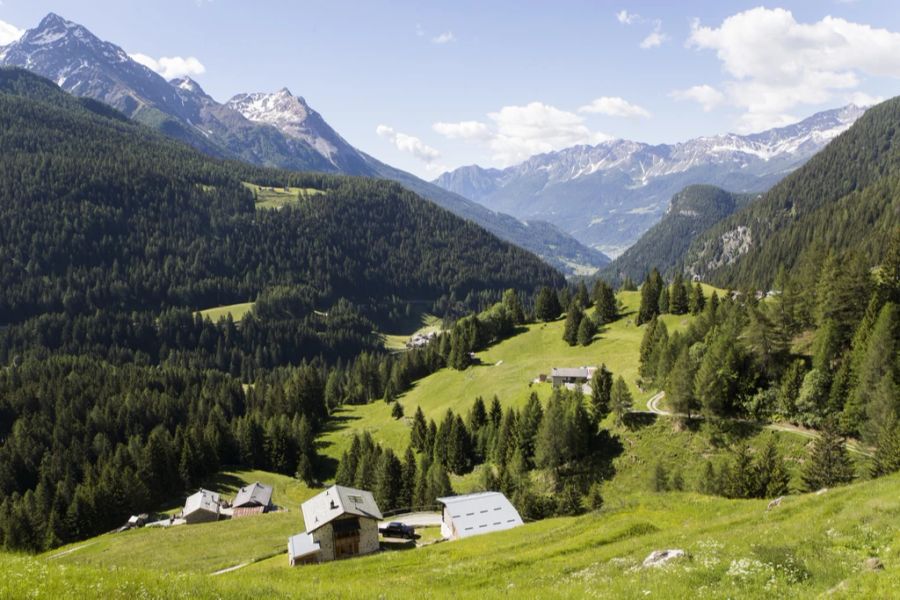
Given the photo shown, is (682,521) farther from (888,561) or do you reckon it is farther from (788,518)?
(888,561)

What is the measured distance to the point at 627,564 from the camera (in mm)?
26047

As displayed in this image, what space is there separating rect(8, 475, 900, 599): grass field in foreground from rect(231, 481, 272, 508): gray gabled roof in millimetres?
57913

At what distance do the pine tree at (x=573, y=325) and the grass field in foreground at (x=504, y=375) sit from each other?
2293 millimetres

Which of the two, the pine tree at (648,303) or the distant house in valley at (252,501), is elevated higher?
the pine tree at (648,303)

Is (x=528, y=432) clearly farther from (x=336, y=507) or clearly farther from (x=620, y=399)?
(x=336, y=507)

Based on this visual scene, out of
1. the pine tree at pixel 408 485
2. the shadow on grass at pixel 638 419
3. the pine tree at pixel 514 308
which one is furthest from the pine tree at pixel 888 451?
the pine tree at pixel 514 308

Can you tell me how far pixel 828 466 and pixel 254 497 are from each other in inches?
3482

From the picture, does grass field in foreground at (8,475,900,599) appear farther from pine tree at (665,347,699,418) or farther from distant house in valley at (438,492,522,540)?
pine tree at (665,347,699,418)

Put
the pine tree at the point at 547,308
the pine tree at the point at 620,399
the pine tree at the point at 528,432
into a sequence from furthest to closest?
1. the pine tree at the point at 547,308
2. the pine tree at the point at 528,432
3. the pine tree at the point at 620,399

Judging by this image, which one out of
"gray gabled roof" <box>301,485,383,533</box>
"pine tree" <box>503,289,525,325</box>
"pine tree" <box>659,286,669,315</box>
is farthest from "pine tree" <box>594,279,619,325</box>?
"gray gabled roof" <box>301,485,383,533</box>

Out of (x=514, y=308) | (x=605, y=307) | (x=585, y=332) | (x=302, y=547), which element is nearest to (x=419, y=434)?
(x=585, y=332)

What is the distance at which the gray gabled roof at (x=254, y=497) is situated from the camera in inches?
3640

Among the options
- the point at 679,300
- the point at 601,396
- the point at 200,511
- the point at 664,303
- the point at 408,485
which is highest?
the point at 679,300

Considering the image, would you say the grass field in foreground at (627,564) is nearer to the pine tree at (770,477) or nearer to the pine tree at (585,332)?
the pine tree at (770,477)
